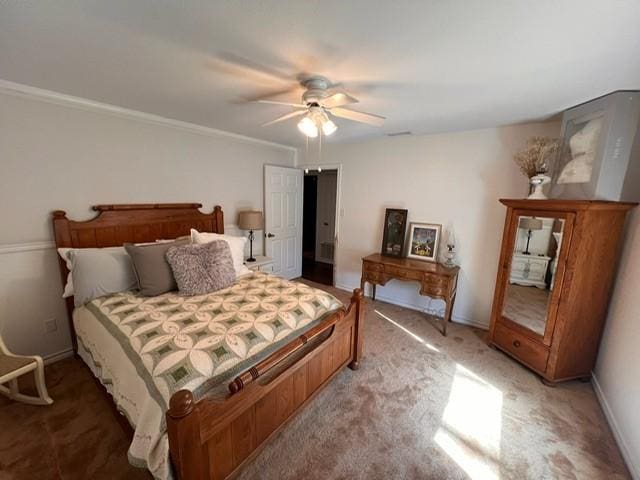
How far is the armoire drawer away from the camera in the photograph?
2230 millimetres

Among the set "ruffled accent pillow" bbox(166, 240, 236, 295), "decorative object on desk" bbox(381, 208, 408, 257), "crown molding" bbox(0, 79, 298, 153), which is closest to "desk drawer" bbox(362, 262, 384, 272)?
"decorative object on desk" bbox(381, 208, 408, 257)

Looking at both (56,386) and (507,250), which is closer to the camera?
(56,386)

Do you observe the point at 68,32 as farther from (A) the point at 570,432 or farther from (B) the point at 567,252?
(A) the point at 570,432

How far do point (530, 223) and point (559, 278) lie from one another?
1.64 feet

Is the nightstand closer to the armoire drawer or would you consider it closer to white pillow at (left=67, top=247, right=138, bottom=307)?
white pillow at (left=67, top=247, right=138, bottom=307)

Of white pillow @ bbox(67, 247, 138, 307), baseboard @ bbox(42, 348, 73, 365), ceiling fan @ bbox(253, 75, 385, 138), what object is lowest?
baseboard @ bbox(42, 348, 73, 365)

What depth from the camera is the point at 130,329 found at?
5.36 feet

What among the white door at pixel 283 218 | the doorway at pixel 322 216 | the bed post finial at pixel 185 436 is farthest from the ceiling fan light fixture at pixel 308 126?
the doorway at pixel 322 216

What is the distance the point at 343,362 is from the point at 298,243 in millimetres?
2737

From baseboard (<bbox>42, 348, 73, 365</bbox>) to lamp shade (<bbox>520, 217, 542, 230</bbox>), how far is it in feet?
13.9

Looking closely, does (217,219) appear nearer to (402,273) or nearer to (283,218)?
(283,218)

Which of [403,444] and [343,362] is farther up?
[343,362]

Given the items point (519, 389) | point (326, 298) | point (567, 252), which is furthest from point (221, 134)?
point (519, 389)

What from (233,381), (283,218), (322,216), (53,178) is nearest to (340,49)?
(233,381)
